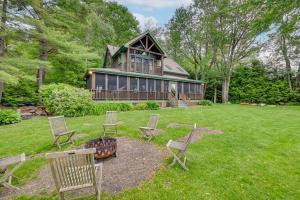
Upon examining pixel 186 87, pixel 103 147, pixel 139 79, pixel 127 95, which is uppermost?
pixel 139 79

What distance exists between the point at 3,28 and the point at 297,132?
17799 millimetres

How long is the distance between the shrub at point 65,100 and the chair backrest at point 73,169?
872cm

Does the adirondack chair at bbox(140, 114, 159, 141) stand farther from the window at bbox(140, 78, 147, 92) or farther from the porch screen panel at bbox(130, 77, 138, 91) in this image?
the window at bbox(140, 78, 147, 92)

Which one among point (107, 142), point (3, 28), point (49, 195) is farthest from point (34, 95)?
point (49, 195)

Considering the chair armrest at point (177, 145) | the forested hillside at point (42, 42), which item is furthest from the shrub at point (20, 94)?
the chair armrest at point (177, 145)

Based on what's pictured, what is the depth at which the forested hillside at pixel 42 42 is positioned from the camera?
11016 mm

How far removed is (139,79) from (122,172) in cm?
1399

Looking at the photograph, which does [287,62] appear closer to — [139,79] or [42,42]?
[139,79]

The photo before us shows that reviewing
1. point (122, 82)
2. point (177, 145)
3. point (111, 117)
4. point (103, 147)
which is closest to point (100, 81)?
point (122, 82)

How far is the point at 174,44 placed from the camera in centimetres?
2798

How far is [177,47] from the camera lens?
28.0 m

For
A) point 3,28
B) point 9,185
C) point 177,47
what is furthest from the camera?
point 177,47

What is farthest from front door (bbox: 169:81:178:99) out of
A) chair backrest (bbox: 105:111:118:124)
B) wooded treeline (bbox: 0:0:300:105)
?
chair backrest (bbox: 105:111:118:124)

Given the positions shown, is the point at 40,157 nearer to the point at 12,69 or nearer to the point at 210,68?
the point at 12,69
